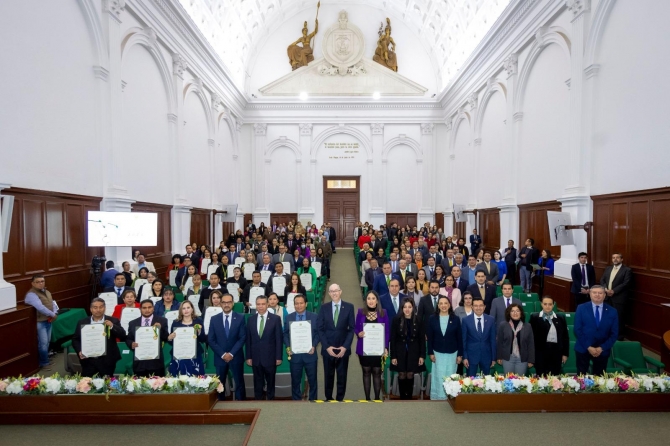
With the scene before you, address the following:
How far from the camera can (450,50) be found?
22062 mm

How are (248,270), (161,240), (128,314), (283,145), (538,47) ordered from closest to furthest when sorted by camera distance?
(128,314)
(248,270)
(538,47)
(161,240)
(283,145)

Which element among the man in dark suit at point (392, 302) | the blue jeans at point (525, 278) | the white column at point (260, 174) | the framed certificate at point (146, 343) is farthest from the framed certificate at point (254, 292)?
the white column at point (260, 174)

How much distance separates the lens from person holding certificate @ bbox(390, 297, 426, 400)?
5844 mm

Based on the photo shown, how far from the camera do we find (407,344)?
5.87 metres

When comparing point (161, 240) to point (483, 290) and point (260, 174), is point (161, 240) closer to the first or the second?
point (483, 290)

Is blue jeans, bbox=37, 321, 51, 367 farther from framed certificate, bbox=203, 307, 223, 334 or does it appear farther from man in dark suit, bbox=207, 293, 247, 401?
man in dark suit, bbox=207, 293, 247, 401

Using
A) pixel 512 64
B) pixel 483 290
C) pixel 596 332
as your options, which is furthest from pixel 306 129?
pixel 596 332

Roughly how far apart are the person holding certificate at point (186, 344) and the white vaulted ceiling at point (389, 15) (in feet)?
44.3

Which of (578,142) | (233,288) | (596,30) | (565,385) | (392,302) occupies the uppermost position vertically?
(596,30)

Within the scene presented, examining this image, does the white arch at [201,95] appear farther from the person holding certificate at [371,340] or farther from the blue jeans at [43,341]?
the person holding certificate at [371,340]

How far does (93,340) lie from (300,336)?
103 inches

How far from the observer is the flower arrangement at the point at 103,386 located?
4.49m

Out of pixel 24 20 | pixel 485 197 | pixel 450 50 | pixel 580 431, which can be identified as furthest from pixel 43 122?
pixel 450 50

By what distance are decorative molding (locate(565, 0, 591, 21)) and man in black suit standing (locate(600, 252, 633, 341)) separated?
5968 millimetres
